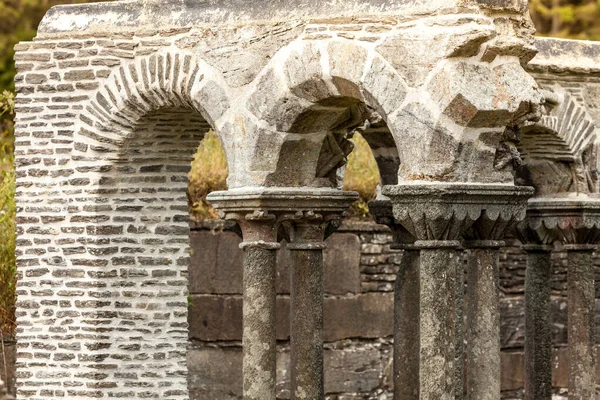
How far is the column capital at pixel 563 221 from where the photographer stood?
→ 519 inches

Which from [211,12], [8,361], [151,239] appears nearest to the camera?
[211,12]

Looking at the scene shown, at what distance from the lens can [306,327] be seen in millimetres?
11055

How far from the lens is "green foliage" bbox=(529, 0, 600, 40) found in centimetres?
2234

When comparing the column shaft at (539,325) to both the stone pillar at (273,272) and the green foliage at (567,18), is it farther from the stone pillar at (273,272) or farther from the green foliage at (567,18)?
the green foliage at (567,18)

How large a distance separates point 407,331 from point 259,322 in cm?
168

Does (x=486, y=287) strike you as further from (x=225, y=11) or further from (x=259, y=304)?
(x=225, y=11)

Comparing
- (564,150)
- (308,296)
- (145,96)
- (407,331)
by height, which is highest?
(145,96)

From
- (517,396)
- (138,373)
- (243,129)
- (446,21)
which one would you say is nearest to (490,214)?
(446,21)

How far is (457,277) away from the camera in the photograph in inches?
382

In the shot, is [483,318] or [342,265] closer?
[483,318]

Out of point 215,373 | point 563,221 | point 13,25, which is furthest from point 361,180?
point 13,25

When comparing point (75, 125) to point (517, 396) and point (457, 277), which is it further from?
point (517, 396)

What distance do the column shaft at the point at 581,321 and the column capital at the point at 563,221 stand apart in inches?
5.0

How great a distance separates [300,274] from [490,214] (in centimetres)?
184
